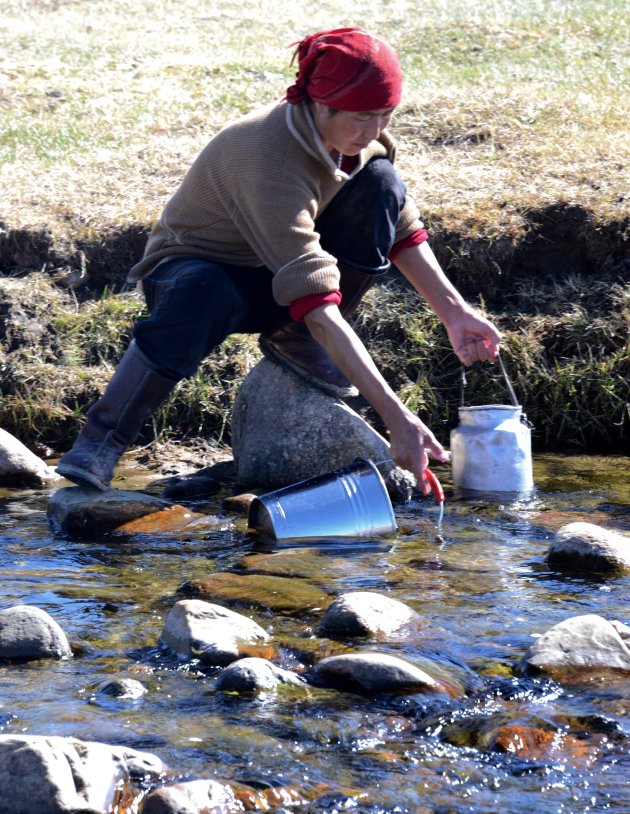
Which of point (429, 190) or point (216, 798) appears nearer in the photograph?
point (216, 798)

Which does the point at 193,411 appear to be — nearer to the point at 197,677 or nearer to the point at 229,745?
the point at 197,677

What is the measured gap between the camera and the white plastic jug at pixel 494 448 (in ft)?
12.6

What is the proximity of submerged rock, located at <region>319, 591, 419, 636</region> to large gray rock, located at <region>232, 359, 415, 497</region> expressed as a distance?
1256mm

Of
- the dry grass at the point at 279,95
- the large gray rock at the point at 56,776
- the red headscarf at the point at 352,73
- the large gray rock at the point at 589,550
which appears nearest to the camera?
the large gray rock at the point at 56,776

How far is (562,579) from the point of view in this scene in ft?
10.0

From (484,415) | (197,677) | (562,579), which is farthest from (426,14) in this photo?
(197,677)

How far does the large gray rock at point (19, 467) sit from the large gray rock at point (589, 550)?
191 cm

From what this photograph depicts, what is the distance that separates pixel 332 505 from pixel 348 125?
1105mm

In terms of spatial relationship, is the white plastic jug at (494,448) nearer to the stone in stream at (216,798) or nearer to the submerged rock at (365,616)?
the submerged rock at (365,616)

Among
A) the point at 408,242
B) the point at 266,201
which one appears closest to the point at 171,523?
the point at 266,201

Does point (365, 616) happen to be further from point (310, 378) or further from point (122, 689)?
point (310, 378)

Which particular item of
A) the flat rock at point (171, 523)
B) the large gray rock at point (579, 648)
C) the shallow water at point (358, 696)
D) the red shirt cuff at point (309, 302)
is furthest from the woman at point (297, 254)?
the large gray rock at point (579, 648)

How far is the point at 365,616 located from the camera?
2629mm

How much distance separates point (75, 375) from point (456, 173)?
7.36ft
